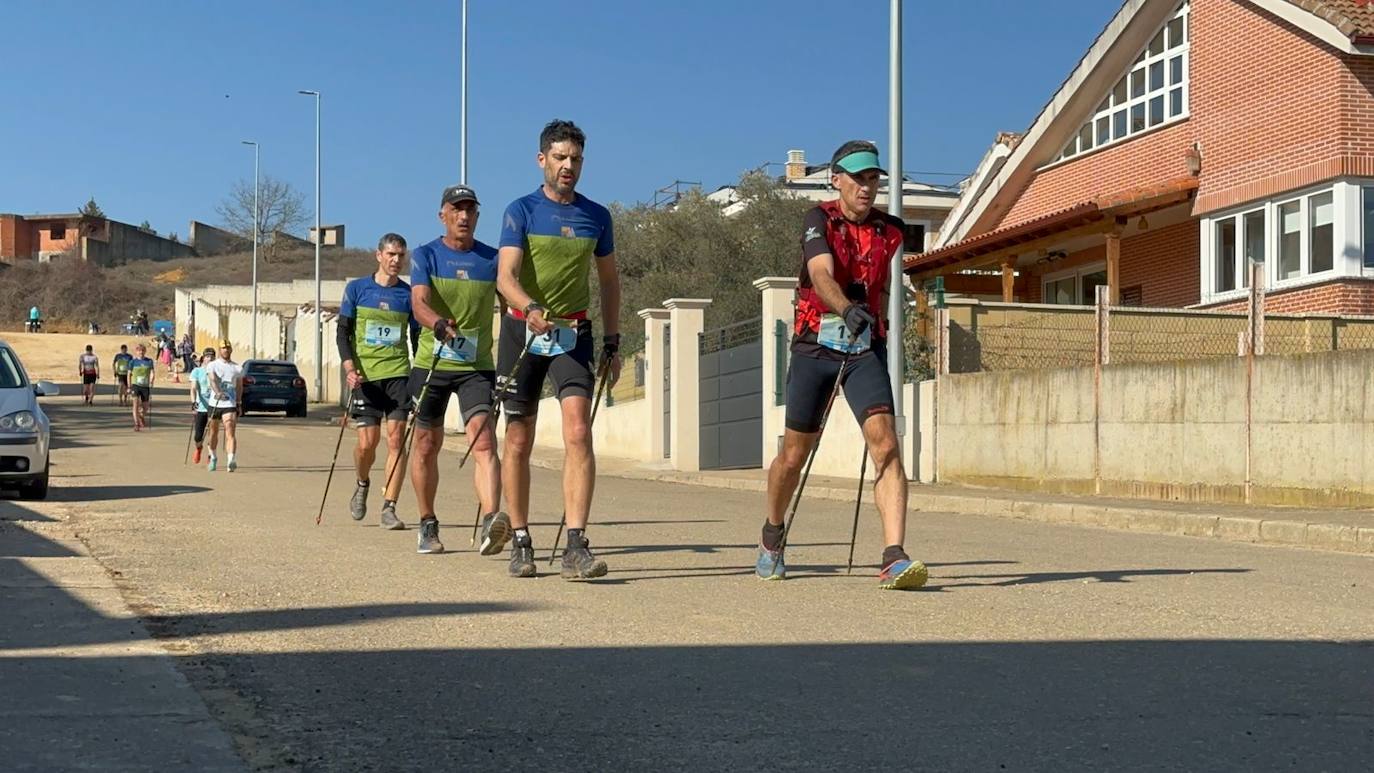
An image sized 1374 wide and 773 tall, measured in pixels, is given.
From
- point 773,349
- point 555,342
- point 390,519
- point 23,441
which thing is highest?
point 773,349

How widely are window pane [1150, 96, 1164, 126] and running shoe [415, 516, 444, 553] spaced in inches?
782

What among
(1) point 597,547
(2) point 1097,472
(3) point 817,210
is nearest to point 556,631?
(3) point 817,210

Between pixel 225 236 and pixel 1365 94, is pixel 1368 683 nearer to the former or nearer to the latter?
pixel 1365 94

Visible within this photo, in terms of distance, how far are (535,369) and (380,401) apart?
443 centimetres

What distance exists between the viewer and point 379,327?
12.6 metres

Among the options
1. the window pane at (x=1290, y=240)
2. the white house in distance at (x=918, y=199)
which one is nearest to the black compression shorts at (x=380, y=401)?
the window pane at (x=1290, y=240)

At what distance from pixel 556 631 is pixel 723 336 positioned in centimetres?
1936

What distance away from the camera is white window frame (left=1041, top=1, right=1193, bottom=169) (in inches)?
1046

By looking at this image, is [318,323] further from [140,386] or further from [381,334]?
[381,334]

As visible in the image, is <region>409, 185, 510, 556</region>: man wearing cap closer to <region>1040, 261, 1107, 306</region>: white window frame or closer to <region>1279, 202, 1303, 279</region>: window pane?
<region>1279, 202, 1303, 279</region>: window pane

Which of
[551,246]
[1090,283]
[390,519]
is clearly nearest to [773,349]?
[1090,283]

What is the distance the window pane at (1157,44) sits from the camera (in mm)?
27625

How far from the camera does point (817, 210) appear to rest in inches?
322

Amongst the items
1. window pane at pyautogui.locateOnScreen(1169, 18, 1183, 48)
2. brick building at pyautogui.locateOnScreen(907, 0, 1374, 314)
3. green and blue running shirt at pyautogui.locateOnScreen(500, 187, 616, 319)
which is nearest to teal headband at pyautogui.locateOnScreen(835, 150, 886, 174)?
green and blue running shirt at pyautogui.locateOnScreen(500, 187, 616, 319)
